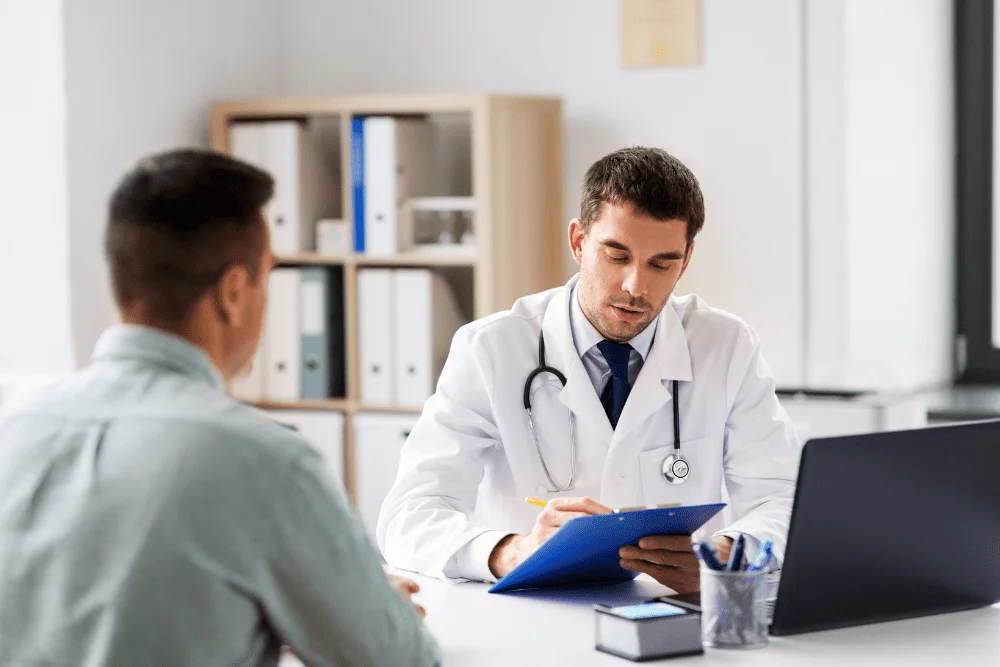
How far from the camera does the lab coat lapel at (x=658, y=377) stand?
2057 mm

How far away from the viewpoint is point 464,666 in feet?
4.61

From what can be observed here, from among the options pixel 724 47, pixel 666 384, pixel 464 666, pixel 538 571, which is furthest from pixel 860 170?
pixel 464 666

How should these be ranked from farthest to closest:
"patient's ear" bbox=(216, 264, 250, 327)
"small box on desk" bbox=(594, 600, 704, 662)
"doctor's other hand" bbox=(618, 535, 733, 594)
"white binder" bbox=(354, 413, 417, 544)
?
"white binder" bbox=(354, 413, 417, 544)
"doctor's other hand" bbox=(618, 535, 733, 594)
"small box on desk" bbox=(594, 600, 704, 662)
"patient's ear" bbox=(216, 264, 250, 327)

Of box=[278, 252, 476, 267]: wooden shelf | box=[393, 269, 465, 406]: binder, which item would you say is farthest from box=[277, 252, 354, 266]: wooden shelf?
box=[393, 269, 465, 406]: binder

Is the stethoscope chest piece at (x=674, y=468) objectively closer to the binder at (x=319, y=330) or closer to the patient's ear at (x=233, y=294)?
the patient's ear at (x=233, y=294)

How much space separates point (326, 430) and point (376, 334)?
31cm

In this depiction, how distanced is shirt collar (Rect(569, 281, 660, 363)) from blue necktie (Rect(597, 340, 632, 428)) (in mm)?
15

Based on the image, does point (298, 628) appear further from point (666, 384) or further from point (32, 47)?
point (32, 47)

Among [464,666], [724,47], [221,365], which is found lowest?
[464,666]

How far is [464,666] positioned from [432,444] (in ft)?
2.22

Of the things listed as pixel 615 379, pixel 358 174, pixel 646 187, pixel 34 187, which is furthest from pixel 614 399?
pixel 34 187

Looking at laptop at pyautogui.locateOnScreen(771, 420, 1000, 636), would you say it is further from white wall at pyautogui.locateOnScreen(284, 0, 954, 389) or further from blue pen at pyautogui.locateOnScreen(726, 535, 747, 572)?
white wall at pyautogui.locateOnScreen(284, 0, 954, 389)

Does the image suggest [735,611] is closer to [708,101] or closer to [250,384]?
[708,101]

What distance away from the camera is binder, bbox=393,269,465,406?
348 cm
